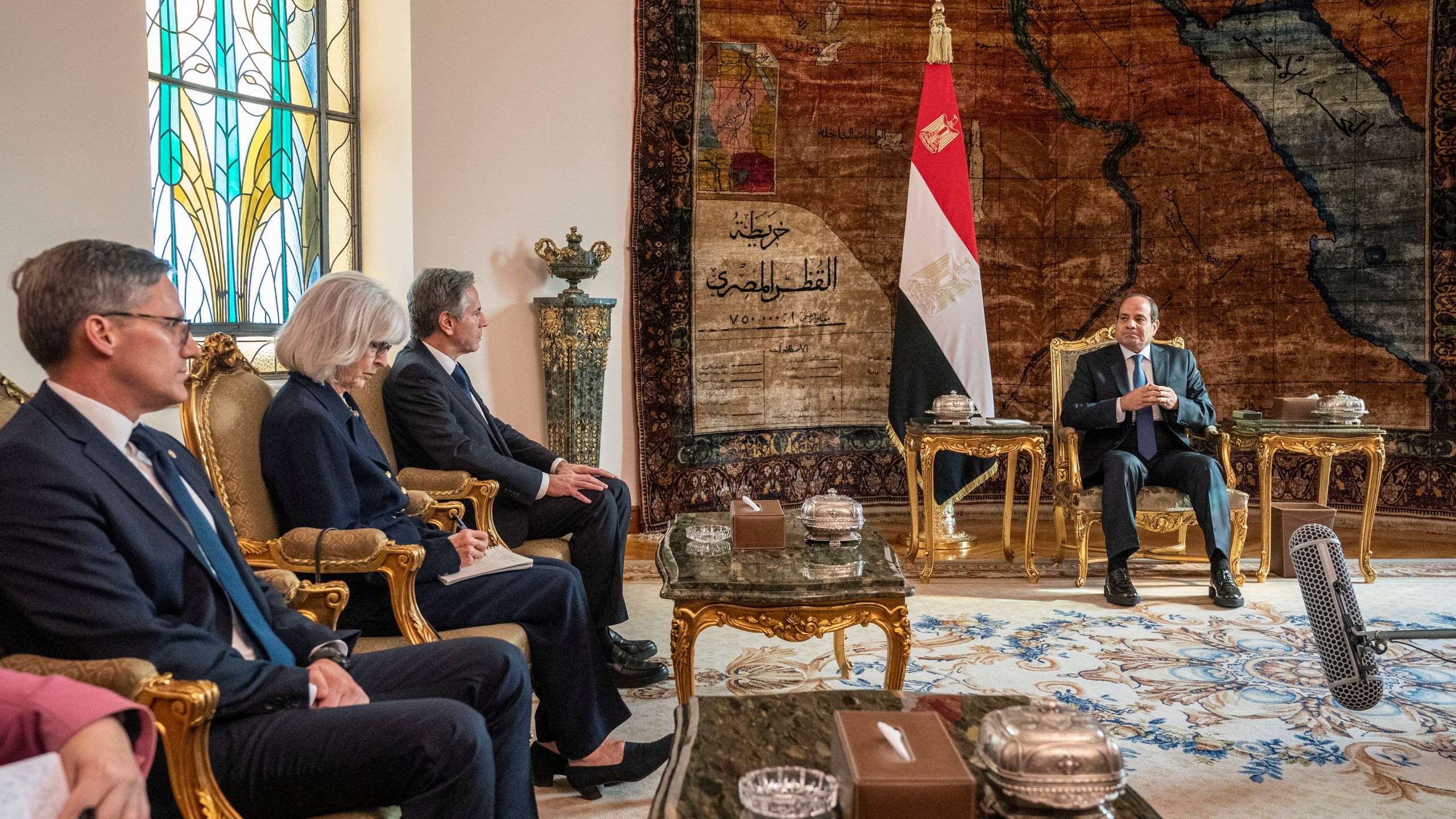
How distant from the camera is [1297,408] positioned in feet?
17.1

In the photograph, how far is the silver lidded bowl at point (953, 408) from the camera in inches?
209

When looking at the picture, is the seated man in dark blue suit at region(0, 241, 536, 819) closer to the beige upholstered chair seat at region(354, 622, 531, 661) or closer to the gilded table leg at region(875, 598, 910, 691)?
the beige upholstered chair seat at region(354, 622, 531, 661)

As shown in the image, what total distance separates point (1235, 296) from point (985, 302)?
1.51m

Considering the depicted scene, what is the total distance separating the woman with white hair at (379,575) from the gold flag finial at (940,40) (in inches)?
162

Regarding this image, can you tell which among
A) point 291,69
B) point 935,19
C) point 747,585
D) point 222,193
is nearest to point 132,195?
point 222,193

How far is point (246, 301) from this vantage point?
4570 mm

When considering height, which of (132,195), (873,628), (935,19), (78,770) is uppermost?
(935,19)

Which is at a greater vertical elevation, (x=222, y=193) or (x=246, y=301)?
(x=222, y=193)

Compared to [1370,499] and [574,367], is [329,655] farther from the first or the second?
[1370,499]

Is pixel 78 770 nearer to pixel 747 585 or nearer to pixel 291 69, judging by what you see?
pixel 747 585

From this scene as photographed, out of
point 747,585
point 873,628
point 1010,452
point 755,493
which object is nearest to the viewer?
point 747,585

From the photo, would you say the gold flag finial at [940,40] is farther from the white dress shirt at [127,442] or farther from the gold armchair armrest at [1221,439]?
the white dress shirt at [127,442]

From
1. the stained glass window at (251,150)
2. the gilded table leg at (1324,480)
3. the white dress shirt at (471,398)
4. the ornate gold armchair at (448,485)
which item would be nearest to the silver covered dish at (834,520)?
the ornate gold armchair at (448,485)

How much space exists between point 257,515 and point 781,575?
4.30 feet
